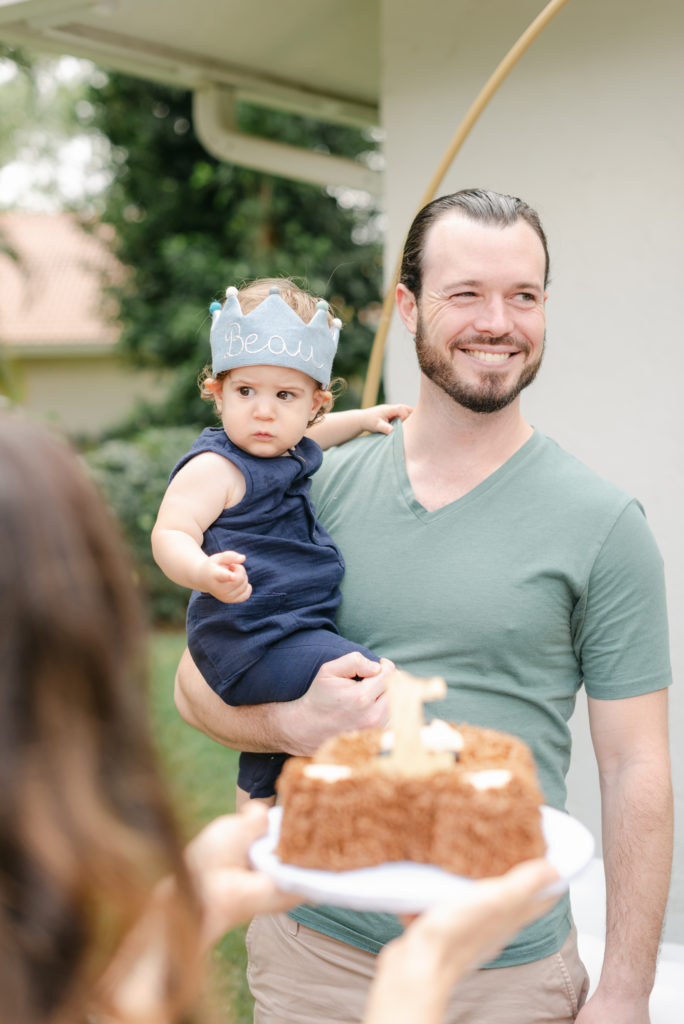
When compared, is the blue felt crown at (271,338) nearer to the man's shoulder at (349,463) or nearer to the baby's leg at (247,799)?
the man's shoulder at (349,463)

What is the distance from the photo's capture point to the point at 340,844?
146 cm

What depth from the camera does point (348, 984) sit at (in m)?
2.20

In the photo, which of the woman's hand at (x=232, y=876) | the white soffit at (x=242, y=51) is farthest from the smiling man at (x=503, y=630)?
the white soffit at (x=242, y=51)

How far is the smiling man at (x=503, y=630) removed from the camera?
2148 mm

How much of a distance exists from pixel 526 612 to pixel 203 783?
5042 mm

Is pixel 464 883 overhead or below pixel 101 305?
below

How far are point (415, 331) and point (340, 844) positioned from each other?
136 cm

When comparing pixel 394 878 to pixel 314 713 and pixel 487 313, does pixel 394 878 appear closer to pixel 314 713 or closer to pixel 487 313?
Answer: pixel 314 713

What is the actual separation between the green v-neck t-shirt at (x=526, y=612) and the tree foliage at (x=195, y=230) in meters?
9.91

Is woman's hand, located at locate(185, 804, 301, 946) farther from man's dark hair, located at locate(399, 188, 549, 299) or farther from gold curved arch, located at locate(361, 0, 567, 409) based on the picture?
gold curved arch, located at locate(361, 0, 567, 409)

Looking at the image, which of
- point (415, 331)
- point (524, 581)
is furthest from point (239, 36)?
point (524, 581)

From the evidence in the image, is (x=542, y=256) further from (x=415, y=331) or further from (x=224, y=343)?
(x=224, y=343)

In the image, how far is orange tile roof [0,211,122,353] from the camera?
74.5ft

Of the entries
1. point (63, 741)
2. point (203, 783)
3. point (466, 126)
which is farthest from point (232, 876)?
point (203, 783)
